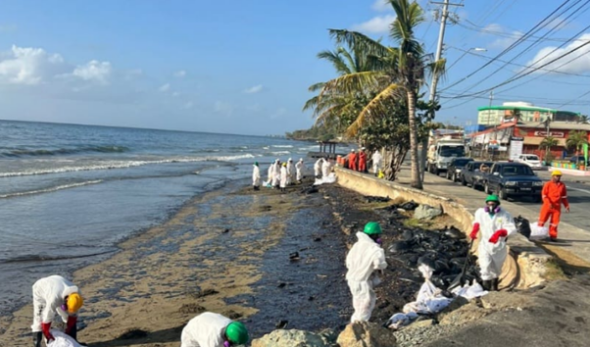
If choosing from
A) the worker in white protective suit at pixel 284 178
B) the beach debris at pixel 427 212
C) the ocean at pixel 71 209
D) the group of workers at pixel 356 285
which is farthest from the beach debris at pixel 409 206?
the worker in white protective suit at pixel 284 178

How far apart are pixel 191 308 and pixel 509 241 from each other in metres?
5.50

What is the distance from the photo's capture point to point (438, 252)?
10180 millimetres

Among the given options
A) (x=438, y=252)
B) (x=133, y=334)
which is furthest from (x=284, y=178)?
(x=133, y=334)

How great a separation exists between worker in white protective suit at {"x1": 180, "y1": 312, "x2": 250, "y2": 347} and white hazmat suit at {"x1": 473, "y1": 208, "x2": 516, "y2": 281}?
4.65 m

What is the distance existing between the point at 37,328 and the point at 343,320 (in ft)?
13.2

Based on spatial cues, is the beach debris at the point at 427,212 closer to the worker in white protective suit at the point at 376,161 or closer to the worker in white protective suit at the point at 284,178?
the worker in white protective suit at the point at 284,178

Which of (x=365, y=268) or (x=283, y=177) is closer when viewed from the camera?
(x=365, y=268)

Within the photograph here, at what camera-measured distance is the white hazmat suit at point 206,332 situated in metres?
4.29

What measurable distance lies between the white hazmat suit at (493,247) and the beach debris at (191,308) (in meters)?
4.34

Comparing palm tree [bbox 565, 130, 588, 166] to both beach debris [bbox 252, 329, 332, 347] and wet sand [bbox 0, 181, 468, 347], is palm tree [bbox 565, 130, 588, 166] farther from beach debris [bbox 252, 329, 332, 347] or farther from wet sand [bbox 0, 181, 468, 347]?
beach debris [bbox 252, 329, 332, 347]

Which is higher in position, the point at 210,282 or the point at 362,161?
the point at 362,161

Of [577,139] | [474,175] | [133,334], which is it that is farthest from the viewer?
[577,139]

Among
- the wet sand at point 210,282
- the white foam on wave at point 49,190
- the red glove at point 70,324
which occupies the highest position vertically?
the red glove at point 70,324

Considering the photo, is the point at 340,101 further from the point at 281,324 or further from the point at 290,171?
the point at 281,324
